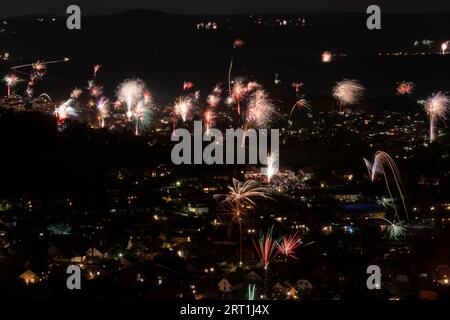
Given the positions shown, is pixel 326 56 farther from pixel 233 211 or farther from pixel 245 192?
pixel 233 211

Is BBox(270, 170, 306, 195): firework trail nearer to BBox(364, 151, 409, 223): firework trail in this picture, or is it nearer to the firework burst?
the firework burst

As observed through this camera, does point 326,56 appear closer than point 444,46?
Yes

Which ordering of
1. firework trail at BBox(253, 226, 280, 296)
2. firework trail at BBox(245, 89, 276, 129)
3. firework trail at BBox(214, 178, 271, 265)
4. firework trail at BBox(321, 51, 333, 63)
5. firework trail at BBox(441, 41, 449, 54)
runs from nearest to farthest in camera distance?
firework trail at BBox(253, 226, 280, 296), firework trail at BBox(214, 178, 271, 265), firework trail at BBox(245, 89, 276, 129), firework trail at BBox(321, 51, 333, 63), firework trail at BBox(441, 41, 449, 54)

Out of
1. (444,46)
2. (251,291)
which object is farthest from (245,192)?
(444,46)

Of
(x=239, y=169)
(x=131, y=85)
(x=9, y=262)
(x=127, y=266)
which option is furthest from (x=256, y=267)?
(x=131, y=85)

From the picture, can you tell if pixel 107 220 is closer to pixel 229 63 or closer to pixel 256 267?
pixel 256 267

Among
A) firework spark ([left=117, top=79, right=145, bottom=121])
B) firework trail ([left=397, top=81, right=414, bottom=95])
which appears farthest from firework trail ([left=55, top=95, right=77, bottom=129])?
firework trail ([left=397, top=81, right=414, bottom=95])
